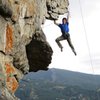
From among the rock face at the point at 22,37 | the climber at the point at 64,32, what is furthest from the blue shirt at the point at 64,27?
the rock face at the point at 22,37

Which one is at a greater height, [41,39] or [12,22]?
[12,22]

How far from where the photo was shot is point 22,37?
85.5 ft

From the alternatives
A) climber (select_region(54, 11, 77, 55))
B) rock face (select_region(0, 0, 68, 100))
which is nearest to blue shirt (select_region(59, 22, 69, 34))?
climber (select_region(54, 11, 77, 55))

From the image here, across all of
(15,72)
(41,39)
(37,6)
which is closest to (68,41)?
(41,39)

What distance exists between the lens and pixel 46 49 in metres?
31.0

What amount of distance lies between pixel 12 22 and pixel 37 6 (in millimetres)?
5067

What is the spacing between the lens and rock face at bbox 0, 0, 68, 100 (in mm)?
21297

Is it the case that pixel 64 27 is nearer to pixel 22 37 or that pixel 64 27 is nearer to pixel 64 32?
pixel 64 32

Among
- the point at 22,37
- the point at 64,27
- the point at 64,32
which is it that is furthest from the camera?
the point at 64,32

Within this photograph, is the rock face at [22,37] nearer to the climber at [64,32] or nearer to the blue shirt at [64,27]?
the climber at [64,32]

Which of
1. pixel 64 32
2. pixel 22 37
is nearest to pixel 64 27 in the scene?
pixel 64 32

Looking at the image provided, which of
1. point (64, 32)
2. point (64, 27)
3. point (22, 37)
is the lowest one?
point (64, 32)

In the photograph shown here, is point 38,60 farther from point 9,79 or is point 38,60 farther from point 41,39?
point 9,79

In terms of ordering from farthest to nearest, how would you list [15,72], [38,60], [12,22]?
[38,60] → [15,72] → [12,22]
